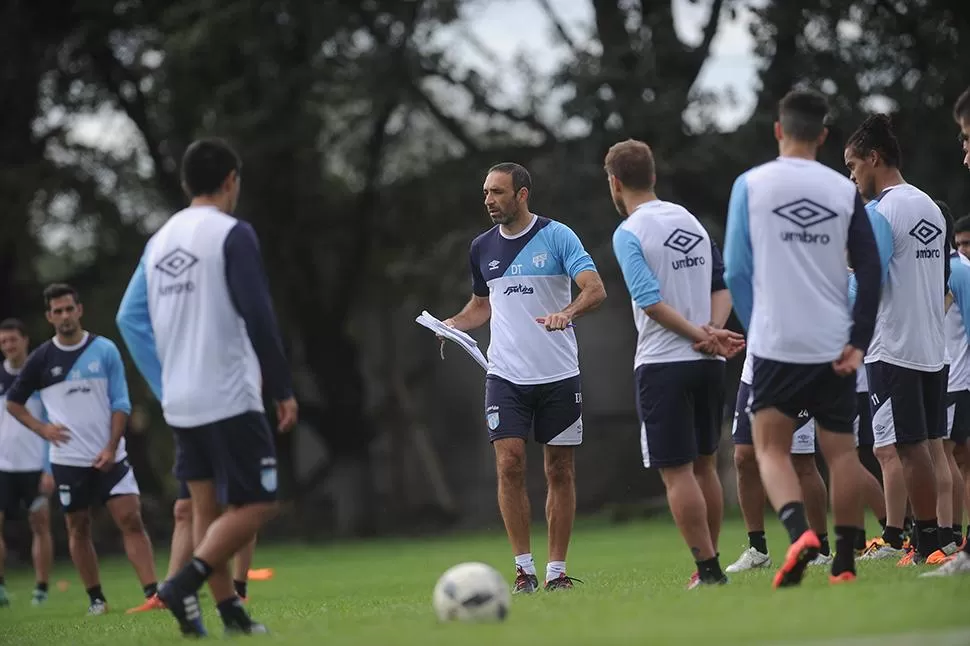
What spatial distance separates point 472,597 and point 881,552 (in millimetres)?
4193

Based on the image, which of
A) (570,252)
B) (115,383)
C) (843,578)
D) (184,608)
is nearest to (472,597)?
(184,608)

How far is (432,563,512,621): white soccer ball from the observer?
6805 mm

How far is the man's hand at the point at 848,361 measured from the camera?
7.19 meters

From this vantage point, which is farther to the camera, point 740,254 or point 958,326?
point 958,326

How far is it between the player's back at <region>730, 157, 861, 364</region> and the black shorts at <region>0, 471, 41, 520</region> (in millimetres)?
10664

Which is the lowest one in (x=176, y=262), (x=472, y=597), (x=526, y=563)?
(x=526, y=563)

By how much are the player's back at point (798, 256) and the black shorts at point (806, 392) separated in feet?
0.19

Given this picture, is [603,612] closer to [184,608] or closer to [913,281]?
[184,608]

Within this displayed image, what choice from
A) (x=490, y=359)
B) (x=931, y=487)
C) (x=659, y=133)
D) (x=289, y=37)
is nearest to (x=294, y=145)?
(x=289, y=37)

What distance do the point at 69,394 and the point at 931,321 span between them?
23.6 feet

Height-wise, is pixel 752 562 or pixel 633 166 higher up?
pixel 633 166

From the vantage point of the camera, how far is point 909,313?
8.95 m

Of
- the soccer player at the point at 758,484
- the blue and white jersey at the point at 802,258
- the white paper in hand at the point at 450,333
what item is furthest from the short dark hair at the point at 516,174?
the blue and white jersey at the point at 802,258

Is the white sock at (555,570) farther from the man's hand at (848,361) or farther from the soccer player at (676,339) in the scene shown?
the man's hand at (848,361)
